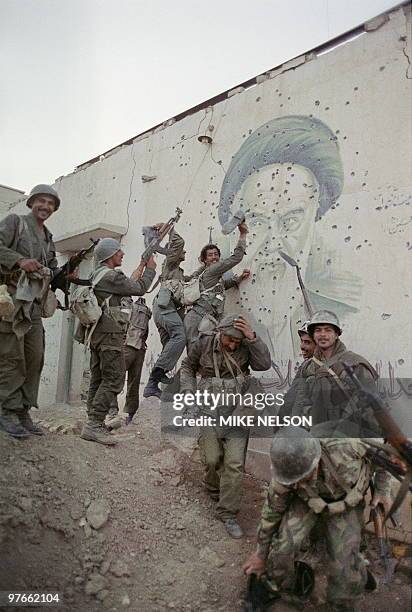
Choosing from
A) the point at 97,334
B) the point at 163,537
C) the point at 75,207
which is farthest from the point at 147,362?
the point at 75,207

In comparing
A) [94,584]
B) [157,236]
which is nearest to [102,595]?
[94,584]

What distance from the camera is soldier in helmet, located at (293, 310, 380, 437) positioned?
2.84 meters

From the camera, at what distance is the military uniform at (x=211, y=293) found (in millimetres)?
4402

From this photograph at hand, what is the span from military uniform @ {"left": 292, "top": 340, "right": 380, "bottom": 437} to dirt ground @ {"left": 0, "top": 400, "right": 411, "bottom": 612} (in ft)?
2.88

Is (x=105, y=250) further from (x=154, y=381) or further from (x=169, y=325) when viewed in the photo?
(x=154, y=381)

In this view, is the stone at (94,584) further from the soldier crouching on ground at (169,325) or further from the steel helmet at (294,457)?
the soldier crouching on ground at (169,325)

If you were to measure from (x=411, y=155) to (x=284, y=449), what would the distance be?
2.33 meters

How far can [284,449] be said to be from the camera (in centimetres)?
247

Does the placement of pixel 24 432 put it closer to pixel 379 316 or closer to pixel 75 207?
pixel 379 316

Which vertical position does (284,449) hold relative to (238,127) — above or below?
below

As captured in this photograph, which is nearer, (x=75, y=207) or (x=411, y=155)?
(x=411, y=155)

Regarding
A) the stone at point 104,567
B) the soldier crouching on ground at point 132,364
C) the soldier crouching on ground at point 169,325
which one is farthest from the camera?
the soldier crouching on ground at point 132,364

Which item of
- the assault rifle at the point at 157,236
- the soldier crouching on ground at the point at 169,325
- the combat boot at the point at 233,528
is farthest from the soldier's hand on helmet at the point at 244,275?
the combat boot at the point at 233,528

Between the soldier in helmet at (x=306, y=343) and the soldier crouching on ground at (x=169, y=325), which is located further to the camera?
the soldier crouching on ground at (x=169, y=325)
